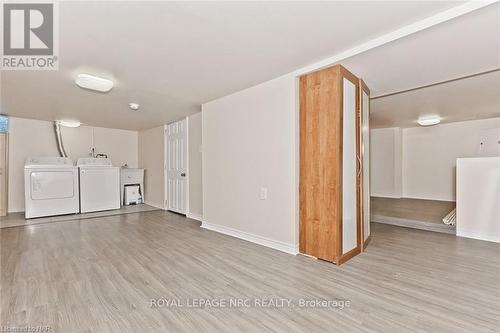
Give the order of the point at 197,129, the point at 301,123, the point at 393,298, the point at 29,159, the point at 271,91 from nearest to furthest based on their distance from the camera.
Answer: the point at 393,298 → the point at 301,123 → the point at 271,91 → the point at 197,129 → the point at 29,159

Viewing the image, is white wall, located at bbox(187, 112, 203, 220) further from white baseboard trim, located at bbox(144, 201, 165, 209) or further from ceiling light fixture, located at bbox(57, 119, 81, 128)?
ceiling light fixture, located at bbox(57, 119, 81, 128)

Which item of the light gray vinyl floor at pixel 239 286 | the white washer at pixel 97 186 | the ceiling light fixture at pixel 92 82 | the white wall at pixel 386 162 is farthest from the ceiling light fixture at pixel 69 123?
the white wall at pixel 386 162

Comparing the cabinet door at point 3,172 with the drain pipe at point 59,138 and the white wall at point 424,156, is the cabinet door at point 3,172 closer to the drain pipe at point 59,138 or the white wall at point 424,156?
the drain pipe at point 59,138

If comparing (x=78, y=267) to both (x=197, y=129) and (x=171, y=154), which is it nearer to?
(x=197, y=129)

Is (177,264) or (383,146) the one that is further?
(383,146)

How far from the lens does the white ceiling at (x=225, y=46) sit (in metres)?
1.73

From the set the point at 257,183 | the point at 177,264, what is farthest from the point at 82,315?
the point at 257,183

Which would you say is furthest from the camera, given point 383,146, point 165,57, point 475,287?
point 383,146

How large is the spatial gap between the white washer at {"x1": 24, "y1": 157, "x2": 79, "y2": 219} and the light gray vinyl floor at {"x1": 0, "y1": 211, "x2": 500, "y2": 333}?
1.54m

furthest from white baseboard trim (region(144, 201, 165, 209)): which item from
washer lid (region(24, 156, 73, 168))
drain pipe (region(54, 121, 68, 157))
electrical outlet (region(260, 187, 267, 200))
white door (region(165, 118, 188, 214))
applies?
electrical outlet (region(260, 187, 267, 200))

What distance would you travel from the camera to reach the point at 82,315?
1.67m

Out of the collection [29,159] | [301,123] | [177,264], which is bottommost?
[177,264]

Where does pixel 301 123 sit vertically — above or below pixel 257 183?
above

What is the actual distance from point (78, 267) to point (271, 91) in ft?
9.75
